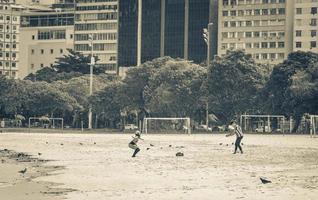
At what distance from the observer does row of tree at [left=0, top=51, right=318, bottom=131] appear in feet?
417

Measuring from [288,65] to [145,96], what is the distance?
90.3 ft

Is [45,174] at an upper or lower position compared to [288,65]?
lower

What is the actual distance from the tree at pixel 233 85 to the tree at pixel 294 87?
484cm

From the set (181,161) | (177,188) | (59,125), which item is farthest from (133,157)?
(59,125)

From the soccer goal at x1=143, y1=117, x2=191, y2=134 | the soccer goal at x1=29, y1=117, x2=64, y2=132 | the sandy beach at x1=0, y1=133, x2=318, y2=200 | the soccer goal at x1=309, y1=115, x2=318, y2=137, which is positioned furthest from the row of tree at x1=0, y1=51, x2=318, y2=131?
the sandy beach at x1=0, y1=133, x2=318, y2=200

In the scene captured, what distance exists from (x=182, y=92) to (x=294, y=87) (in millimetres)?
25731

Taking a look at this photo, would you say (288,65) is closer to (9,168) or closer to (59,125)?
(59,125)

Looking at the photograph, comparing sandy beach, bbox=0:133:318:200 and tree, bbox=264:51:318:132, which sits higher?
tree, bbox=264:51:318:132

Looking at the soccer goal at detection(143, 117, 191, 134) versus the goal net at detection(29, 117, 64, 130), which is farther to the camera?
the goal net at detection(29, 117, 64, 130)

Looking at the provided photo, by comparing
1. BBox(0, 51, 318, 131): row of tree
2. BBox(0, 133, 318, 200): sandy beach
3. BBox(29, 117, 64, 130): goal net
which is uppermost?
BBox(0, 51, 318, 131): row of tree

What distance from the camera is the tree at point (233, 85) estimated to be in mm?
134000

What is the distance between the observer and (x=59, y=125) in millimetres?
170875

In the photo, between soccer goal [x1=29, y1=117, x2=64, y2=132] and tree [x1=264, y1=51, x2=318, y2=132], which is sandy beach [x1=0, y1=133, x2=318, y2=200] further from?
soccer goal [x1=29, y1=117, x2=64, y2=132]

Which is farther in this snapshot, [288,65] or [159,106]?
→ [159,106]
